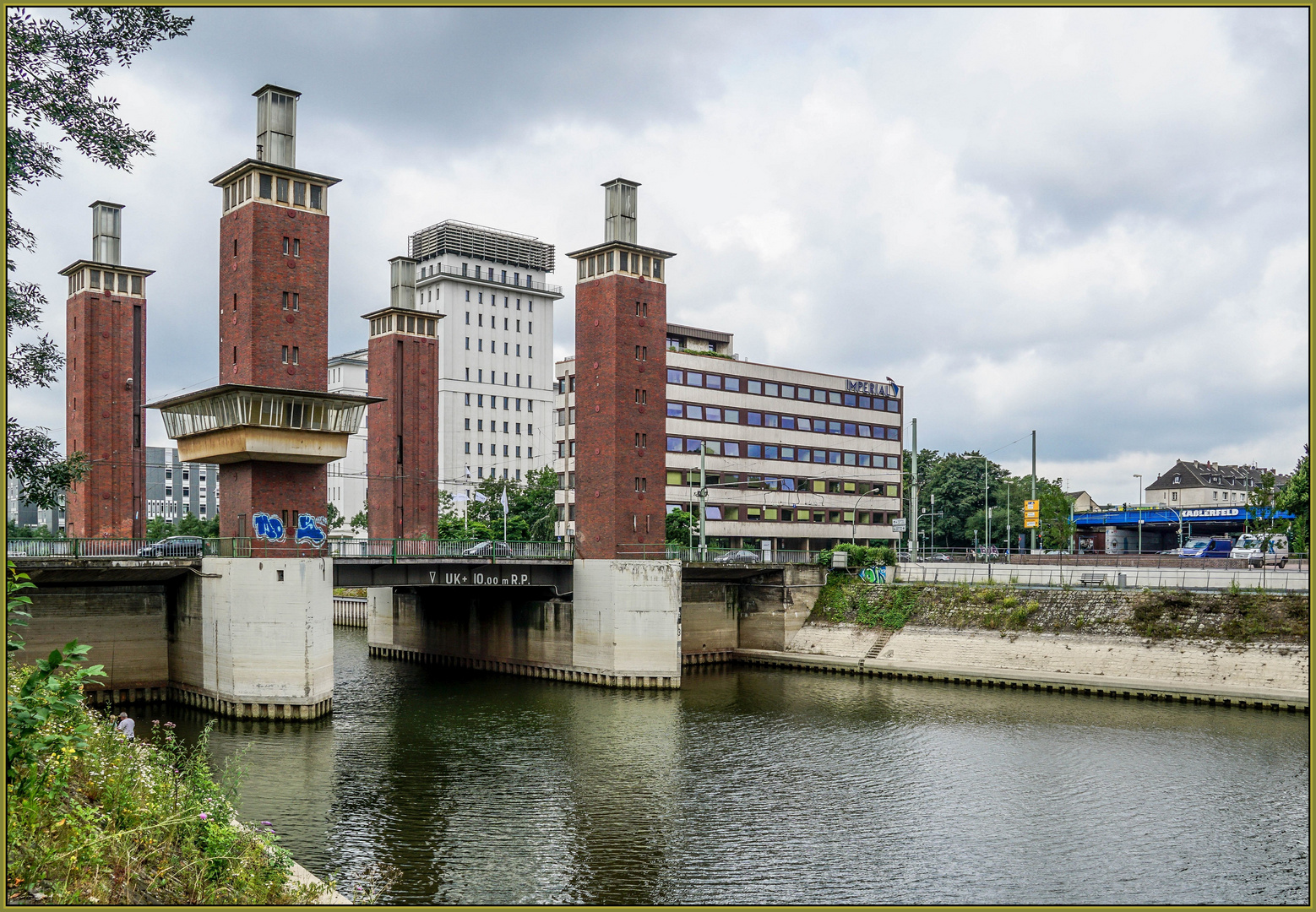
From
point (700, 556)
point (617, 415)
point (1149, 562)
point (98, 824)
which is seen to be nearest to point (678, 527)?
point (700, 556)

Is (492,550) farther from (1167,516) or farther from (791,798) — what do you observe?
(1167,516)

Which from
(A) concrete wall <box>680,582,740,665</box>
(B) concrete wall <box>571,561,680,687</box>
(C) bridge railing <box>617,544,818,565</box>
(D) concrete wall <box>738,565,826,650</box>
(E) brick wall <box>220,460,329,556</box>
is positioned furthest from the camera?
(D) concrete wall <box>738,565,826,650</box>

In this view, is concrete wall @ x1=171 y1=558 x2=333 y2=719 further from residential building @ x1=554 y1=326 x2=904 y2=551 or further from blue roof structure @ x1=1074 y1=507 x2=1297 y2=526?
blue roof structure @ x1=1074 y1=507 x2=1297 y2=526

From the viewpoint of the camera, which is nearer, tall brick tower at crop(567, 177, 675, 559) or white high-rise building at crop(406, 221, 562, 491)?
tall brick tower at crop(567, 177, 675, 559)

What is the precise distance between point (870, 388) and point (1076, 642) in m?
59.3

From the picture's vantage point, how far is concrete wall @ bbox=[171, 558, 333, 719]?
4550cm

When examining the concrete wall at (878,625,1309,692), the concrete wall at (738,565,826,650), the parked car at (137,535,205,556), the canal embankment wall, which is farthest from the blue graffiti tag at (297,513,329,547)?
the concrete wall at (878,625,1309,692)

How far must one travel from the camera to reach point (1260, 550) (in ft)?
254

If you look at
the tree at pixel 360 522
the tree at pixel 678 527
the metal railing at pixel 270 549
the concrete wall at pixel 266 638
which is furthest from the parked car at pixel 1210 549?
the tree at pixel 360 522

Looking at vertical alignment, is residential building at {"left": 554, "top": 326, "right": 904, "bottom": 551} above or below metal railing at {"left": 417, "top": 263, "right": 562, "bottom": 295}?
below

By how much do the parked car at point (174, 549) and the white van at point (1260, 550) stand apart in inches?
2567

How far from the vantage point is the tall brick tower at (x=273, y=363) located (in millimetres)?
47062

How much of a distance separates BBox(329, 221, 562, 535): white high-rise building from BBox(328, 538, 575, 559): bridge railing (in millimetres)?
76915

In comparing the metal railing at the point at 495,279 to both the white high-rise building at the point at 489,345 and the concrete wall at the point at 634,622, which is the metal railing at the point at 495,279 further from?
the concrete wall at the point at 634,622
